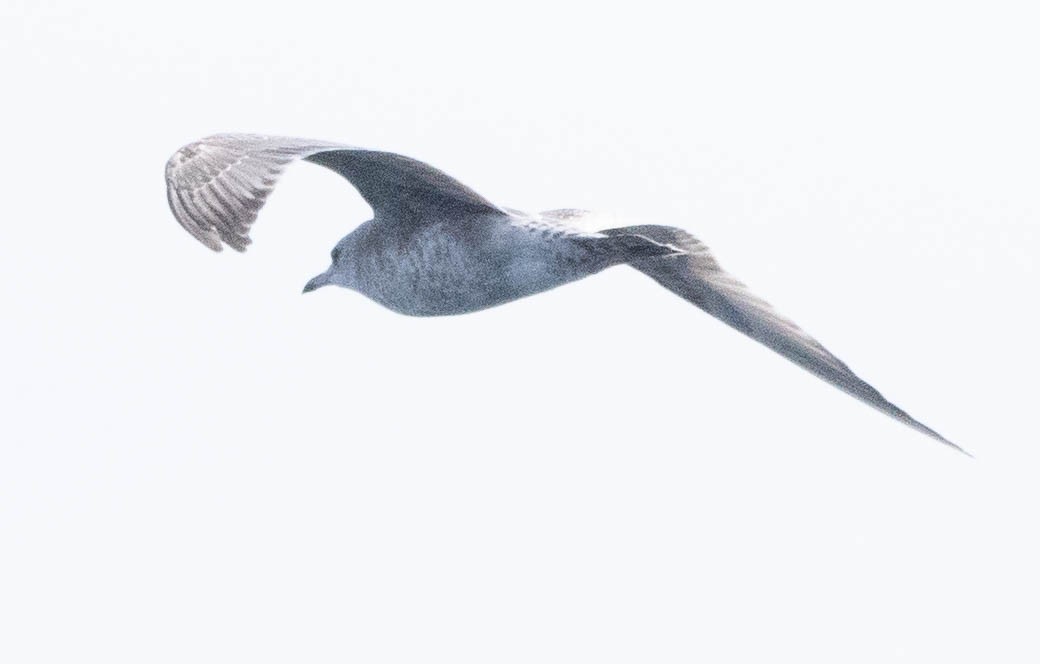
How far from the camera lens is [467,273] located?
14.6 meters

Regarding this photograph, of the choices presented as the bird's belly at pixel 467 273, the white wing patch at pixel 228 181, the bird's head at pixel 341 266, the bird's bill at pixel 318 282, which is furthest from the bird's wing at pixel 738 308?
the white wing patch at pixel 228 181

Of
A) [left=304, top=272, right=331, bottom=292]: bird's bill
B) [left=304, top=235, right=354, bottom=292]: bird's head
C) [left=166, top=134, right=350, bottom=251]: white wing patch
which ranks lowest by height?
[left=304, top=272, right=331, bottom=292]: bird's bill

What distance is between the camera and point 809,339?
49.9 ft

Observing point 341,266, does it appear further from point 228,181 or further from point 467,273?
point 228,181

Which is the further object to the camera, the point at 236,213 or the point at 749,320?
the point at 749,320

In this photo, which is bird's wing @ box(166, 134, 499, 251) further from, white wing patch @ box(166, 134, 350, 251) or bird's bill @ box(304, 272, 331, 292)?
bird's bill @ box(304, 272, 331, 292)

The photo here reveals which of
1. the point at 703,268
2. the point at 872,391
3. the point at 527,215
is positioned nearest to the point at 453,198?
the point at 527,215

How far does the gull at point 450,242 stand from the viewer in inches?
498

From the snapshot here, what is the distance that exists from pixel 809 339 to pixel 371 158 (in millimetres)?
3330

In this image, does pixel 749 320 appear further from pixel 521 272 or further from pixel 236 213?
pixel 236 213

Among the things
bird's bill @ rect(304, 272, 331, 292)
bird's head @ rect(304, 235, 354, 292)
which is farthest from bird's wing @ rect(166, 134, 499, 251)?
bird's bill @ rect(304, 272, 331, 292)

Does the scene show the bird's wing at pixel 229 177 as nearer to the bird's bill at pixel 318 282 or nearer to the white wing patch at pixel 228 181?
the white wing patch at pixel 228 181

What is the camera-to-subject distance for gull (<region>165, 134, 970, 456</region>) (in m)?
12.7

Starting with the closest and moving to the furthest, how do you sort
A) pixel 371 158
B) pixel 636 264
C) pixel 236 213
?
pixel 236 213 → pixel 371 158 → pixel 636 264
